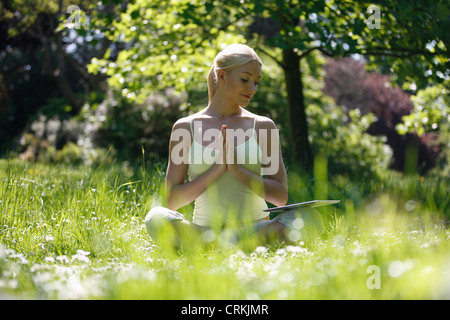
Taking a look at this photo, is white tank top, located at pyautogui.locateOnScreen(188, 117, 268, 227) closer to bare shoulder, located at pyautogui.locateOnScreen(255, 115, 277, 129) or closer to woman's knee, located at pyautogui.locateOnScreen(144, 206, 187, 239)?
bare shoulder, located at pyautogui.locateOnScreen(255, 115, 277, 129)

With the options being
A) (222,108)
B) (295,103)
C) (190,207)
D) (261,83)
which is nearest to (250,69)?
(222,108)

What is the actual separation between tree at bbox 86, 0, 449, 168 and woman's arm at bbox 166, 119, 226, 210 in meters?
2.29

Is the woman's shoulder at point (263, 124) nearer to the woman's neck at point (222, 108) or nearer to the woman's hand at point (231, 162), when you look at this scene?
the woman's neck at point (222, 108)

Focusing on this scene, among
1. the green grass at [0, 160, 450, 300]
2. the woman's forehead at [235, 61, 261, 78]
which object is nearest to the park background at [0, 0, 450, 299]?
the green grass at [0, 160, 450, 300]

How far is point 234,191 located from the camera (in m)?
3.69

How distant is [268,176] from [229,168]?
389 mm

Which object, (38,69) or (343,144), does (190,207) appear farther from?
(38,69)

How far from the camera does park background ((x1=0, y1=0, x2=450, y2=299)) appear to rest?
2541 millimetres

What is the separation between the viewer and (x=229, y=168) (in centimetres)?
349

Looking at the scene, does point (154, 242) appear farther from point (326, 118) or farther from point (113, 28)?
point (326, 118)

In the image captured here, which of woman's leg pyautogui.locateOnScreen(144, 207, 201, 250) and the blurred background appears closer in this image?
woman's leg pyautogui.locateOnScreen(144, 207, 201, 250)
